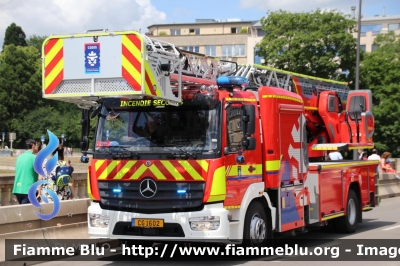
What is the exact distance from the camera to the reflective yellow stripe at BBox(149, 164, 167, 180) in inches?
399

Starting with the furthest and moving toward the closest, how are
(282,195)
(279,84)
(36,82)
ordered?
1. (36,82)
2. (279,84)
3. (282,195)

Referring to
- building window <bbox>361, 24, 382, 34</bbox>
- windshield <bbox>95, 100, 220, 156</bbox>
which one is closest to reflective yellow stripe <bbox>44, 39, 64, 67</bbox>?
windshield <bbox>95, 100, 220, 156</bbox>

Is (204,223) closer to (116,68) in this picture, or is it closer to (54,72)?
(116,68)

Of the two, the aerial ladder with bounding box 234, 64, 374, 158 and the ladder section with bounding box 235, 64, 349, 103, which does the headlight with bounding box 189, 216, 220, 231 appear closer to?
the ladder section with bounding box 235, 64, 349, 103

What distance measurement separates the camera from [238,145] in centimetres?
1049

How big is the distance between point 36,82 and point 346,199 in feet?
262

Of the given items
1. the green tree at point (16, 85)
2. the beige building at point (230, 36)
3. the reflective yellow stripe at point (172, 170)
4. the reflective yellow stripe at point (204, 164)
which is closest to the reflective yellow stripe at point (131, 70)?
the reflective yellow stripe at point (172, 170)

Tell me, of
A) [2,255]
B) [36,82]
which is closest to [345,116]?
[2,255]

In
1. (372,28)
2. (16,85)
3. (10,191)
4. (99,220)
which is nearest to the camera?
(99,220)

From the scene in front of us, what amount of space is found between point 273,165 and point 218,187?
1.71 meters

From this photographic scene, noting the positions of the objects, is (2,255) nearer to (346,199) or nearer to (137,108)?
(137,108)

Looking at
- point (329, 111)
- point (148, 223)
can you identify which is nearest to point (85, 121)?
point (148, 223)

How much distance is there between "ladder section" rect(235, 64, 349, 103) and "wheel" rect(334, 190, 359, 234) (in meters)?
2.47

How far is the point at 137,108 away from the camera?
10602mm
